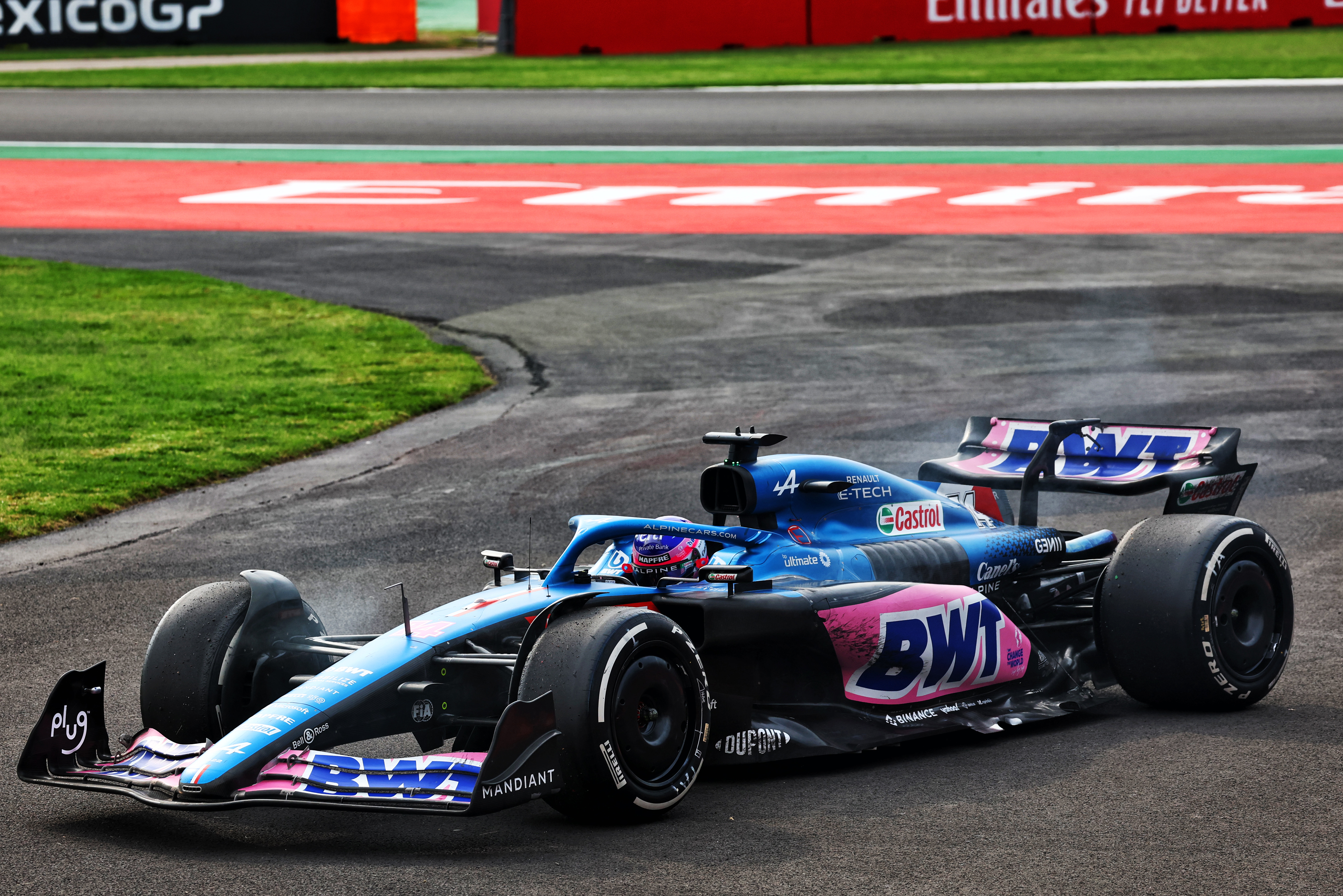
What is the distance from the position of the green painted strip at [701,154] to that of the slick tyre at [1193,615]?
68.4ft

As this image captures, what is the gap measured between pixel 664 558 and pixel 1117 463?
237cm

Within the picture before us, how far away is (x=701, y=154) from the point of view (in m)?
28.7

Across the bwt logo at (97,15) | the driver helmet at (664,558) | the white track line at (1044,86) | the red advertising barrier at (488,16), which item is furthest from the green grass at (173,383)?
the red advertising barrier at (488,16)

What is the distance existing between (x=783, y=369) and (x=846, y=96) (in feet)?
69.9

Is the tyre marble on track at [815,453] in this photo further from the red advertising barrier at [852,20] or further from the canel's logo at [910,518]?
the red advertising barrier at [852,20]

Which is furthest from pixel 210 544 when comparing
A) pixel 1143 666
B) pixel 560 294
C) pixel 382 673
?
pixel 560 294

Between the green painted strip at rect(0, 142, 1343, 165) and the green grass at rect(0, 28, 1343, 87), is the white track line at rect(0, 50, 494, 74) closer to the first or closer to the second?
the green grass at rect(0, 28, 1343, 87)

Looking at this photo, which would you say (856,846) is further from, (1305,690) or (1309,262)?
(1309,262)

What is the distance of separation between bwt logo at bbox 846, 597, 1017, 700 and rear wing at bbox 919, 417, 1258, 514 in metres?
1.02

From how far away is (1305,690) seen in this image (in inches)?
275

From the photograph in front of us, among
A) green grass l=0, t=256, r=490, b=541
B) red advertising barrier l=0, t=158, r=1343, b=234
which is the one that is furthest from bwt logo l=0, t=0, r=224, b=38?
green grass l=0, t=256, r=490, b=541

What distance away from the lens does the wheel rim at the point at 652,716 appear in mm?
5438

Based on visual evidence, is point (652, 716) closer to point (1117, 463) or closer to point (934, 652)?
point (934, 652)

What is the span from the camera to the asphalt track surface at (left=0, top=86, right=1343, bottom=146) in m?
29.5
